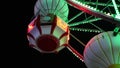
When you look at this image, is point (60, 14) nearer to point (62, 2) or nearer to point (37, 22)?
point (62, 2)

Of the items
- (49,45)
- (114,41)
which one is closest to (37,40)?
(49,45)

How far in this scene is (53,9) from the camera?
35.6ft

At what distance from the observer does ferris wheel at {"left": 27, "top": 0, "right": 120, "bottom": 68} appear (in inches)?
324

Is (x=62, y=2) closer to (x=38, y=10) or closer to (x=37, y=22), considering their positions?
(x=38, y=10)

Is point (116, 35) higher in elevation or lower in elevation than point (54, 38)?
higher

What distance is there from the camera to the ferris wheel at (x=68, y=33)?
8.22 metres

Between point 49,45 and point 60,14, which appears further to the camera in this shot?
point 60,14

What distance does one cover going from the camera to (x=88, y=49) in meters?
8.66

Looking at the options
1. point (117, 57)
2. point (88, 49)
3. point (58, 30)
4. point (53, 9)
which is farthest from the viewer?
point (53, 9)

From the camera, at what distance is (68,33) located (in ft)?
31.3

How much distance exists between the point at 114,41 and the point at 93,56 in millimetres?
643

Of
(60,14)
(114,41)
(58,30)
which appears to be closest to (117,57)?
(114,41)

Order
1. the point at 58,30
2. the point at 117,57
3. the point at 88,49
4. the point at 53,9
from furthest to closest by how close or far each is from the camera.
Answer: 1. the point at 53,9
2. the point at 58,30
3. the point at 88,49
4. the point at 117,57

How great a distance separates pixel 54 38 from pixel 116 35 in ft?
6.21
